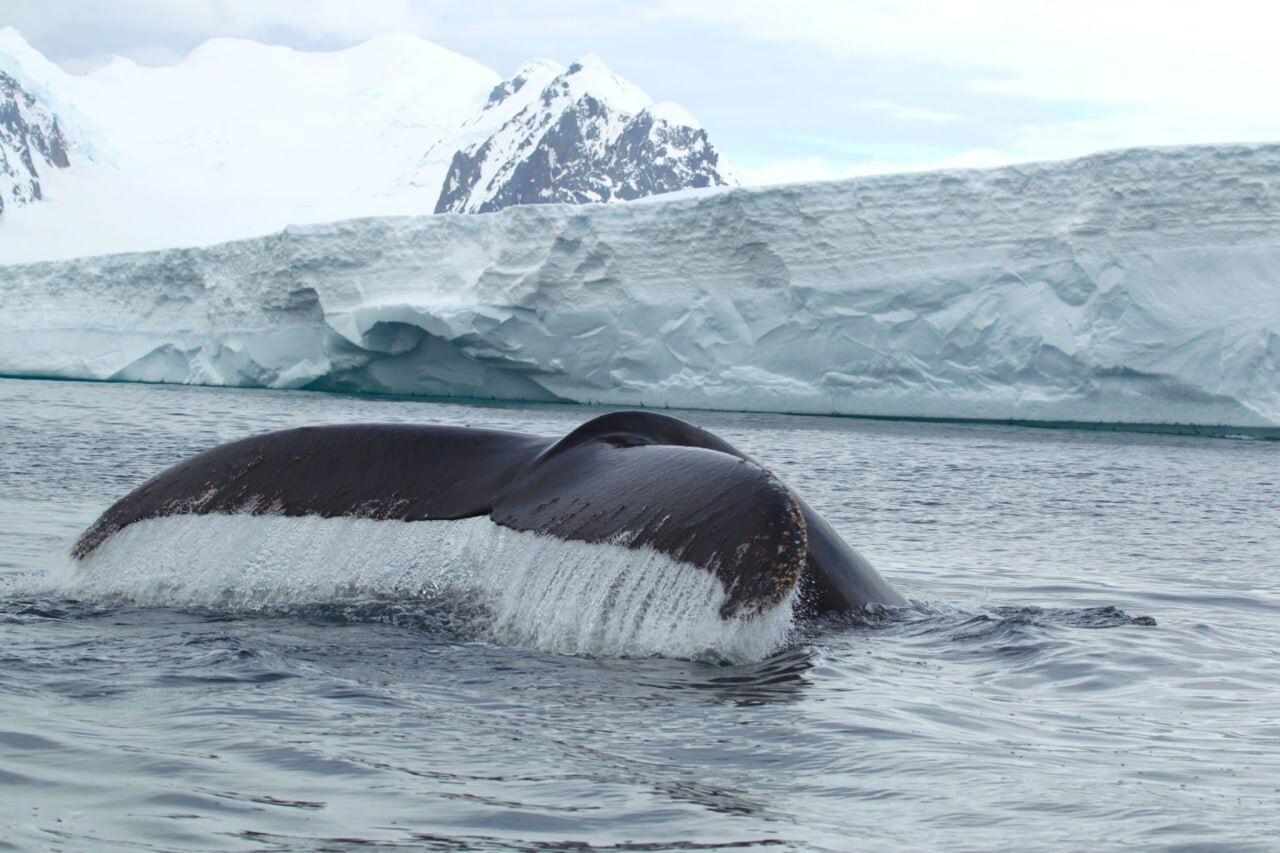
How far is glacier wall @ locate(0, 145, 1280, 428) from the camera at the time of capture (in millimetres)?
23672

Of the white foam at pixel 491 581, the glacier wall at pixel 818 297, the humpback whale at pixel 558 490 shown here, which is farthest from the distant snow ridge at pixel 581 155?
the humpback whale at pixel 558 490

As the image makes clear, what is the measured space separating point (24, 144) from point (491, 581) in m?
152

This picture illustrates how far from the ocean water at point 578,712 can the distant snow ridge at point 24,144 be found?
142 metres

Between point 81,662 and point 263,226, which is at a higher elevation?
point 263,226

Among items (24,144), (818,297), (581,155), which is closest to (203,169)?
(24,144)

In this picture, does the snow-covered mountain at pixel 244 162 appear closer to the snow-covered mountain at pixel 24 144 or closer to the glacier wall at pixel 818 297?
the snow-covered mountain at pixel 24 144

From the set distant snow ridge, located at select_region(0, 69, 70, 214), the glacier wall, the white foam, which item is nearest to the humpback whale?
the white foam

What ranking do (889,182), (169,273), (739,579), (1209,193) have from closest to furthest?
(739,579)
(1209,193)
(889,182)
(169,273)

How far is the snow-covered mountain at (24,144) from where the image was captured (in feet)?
452

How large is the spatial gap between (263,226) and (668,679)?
5902 inches

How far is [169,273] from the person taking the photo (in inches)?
1238

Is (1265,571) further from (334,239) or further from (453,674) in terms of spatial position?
(334,239)

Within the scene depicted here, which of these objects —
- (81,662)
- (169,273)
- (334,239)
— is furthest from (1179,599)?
(169,273)

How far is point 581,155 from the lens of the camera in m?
134
